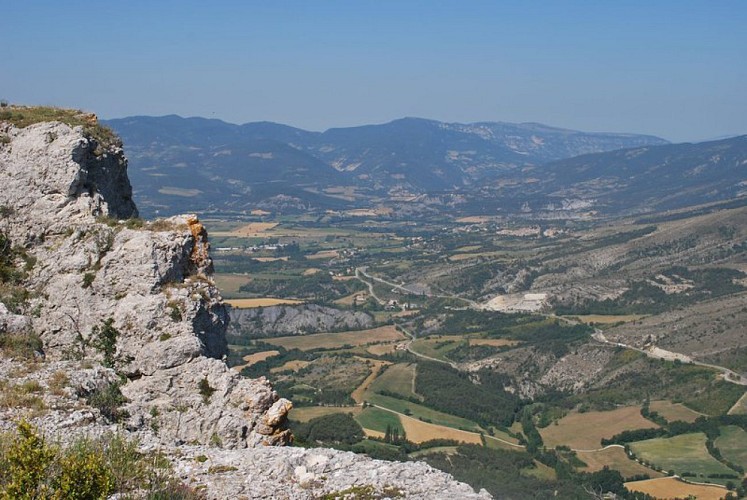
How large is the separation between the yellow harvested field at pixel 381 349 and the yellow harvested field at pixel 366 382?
9845mm

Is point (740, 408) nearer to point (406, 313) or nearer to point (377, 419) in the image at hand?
point (377, 419)

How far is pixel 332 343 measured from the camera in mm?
153375

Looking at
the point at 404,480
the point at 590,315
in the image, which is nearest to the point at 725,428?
the point at 590,315

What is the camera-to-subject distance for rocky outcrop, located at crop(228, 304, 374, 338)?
164625mm

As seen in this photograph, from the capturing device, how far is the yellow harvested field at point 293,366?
12676cm

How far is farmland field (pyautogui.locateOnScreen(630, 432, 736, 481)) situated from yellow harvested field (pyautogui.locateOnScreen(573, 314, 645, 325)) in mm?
60525

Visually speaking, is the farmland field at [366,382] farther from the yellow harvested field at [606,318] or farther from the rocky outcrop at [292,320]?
the yellow harvested field at [606,318]

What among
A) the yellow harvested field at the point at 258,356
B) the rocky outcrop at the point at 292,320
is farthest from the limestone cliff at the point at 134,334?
the rocky outcrop at the point at 292,320

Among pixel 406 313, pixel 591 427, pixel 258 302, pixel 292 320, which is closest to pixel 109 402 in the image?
pixel 591 427

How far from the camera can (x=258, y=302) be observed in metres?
184

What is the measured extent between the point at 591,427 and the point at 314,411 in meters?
41.7

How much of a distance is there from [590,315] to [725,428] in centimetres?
6896

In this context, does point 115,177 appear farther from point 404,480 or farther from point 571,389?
point 571,389

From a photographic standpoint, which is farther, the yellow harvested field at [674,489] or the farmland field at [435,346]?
the farmland field at [435,346]
